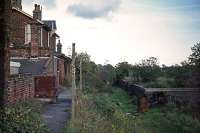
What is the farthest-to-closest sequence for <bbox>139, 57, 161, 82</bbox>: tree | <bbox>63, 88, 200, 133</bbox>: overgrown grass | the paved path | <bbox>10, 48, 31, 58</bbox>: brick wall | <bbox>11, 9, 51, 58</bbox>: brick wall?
<bbox>139, 57, 161, 82</bbox>: tree → <bbox>11, 9, 51, 58</bbox>: brick wall → <bbox>10, 48, 31, 58</bbox>: brick wall → the paved path → <bbox>63, 88, 200, 133</bbox>: overgrown grass

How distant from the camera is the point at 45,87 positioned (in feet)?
79.6

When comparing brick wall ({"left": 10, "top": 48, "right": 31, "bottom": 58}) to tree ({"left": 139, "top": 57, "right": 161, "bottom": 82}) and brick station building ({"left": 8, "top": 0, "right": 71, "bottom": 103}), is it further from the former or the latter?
tree ({"left": 139, "top": 57, "right": 161, "bottom": 82})

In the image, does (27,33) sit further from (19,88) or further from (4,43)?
(4,43)

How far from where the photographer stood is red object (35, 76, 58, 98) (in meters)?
24.1

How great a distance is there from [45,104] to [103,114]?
3895 mm

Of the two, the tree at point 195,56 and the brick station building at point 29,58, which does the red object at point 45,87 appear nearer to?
the brick station building at point 29,58

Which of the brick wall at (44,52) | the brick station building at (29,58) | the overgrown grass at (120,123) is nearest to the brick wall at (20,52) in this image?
the brick station building at (29,58)

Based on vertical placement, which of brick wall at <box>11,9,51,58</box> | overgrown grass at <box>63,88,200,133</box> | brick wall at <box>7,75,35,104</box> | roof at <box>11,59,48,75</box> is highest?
brick wall at <box>11,9,51,58</box>

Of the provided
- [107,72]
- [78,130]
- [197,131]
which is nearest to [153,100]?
[197,131]

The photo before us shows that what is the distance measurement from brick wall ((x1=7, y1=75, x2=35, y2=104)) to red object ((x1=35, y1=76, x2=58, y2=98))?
3420mm

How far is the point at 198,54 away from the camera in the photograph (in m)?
24.2

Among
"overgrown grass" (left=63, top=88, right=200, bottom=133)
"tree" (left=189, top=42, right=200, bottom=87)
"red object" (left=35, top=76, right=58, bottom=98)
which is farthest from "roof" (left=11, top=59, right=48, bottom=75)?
"tree" (left=189, top=42, right=200, bottom=87)

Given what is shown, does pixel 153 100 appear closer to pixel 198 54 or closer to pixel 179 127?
pixel 198 54

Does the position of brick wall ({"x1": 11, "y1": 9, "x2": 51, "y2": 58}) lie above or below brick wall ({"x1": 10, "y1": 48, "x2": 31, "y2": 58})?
above
